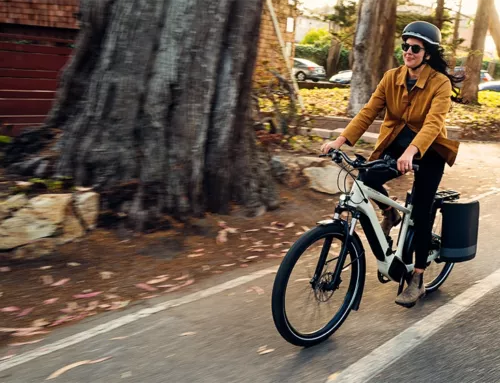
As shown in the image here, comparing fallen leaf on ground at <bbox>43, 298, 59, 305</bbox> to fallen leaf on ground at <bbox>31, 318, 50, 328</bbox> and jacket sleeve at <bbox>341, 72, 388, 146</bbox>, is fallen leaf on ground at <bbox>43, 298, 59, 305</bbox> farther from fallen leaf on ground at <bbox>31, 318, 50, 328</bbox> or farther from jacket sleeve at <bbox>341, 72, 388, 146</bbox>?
jacket sleeve at <bbox>341, 72, 388, 146</bbox>

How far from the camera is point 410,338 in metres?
4.18

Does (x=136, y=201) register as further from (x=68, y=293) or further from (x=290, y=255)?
(x=290, y=255)

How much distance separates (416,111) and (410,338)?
1.61 metres

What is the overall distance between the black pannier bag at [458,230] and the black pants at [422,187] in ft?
0.83

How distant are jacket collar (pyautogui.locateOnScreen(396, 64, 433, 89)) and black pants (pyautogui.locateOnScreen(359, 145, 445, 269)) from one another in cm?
49

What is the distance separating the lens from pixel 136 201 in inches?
241

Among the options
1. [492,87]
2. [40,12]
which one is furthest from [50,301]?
[492,87]

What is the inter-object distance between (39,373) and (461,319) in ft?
9.78

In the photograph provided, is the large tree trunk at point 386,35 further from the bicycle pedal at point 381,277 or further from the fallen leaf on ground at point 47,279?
the fallen leaf on ground at point 47,279

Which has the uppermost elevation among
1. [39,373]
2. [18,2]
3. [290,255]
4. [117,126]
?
[18,2]

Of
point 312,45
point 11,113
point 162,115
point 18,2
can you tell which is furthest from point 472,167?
point 312,45

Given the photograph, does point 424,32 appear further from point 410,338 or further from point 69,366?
point 69,366

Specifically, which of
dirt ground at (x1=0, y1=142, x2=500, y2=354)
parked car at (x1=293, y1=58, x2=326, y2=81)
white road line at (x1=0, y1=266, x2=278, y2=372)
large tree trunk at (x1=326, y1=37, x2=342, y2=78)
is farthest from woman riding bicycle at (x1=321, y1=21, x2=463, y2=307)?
large tree trunk at (x1=326, y1=37, x2=342, y2=78)

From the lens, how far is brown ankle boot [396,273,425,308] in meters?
4.62
